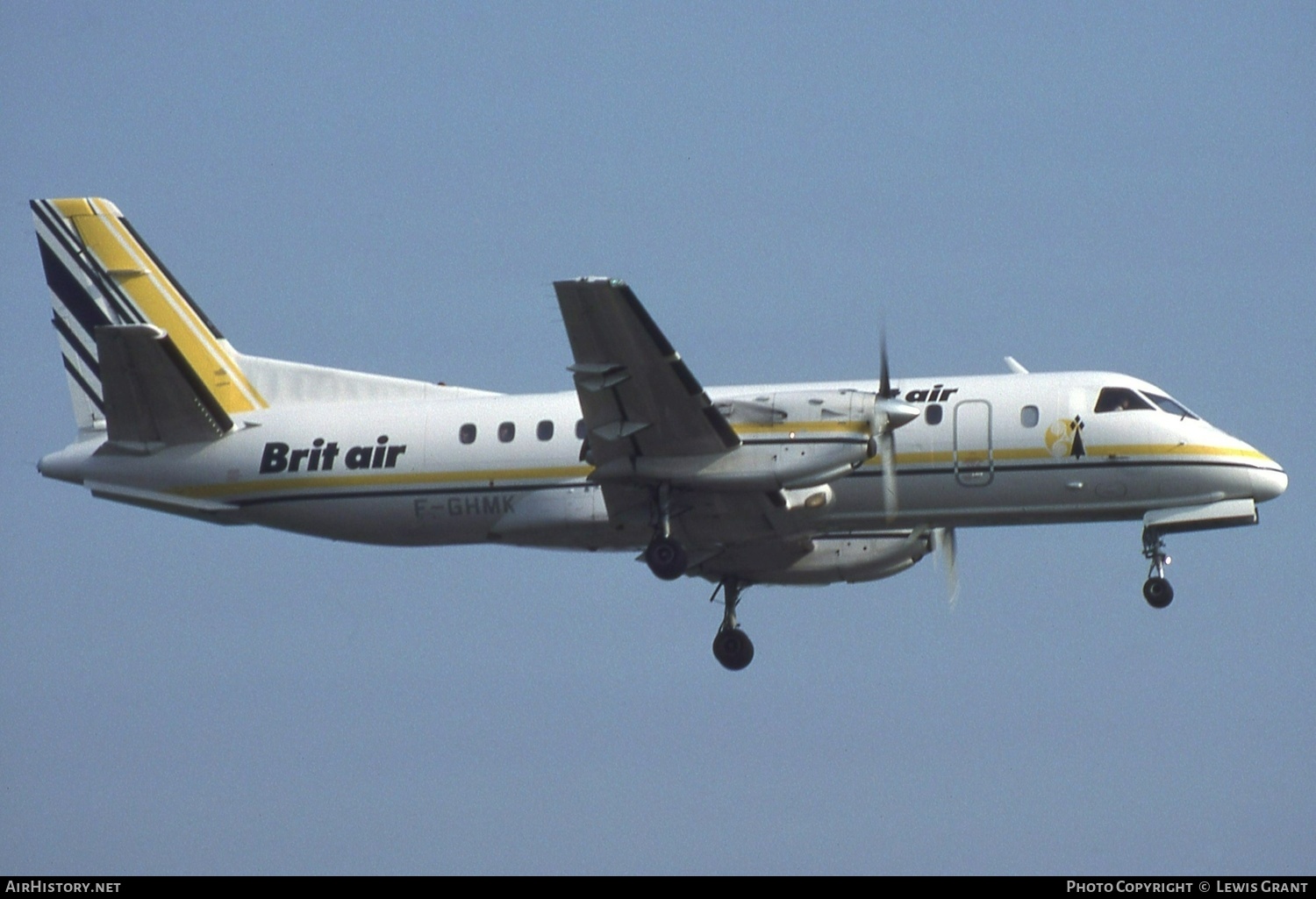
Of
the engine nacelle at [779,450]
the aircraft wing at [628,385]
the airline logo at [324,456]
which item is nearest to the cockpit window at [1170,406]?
the engine nacelle at [779,450]

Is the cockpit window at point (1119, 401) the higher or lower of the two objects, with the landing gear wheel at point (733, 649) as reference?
higher

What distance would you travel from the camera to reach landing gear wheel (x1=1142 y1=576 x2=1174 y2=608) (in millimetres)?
26312

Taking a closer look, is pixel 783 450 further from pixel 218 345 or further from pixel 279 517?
pixel 218 345

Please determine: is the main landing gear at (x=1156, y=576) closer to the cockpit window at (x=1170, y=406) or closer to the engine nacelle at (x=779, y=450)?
the cockpit window at (x=1170, y=406)

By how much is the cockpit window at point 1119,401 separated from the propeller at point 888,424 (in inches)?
102

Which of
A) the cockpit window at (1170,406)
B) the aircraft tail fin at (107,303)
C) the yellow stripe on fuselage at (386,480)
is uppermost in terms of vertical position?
the aircraft tail fin at (107,303)

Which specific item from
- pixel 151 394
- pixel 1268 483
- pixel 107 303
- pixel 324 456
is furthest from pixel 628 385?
pixel 107 303

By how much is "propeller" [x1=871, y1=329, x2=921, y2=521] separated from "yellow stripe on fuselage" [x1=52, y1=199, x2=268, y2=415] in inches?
415

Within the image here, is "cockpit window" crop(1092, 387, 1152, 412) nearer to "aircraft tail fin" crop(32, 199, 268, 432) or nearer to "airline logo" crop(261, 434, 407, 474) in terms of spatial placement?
"airline logo" crop(261, 434, 407, 474)

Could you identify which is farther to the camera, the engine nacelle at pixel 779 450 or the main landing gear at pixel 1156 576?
the main landing gear at pixel 1156 576

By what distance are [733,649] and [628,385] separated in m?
6.24

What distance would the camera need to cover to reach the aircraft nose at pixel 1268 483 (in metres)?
26.2

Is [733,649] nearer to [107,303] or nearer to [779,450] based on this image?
[779,450]

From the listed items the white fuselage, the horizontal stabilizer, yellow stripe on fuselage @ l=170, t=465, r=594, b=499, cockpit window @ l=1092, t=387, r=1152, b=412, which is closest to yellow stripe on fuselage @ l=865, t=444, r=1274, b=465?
the white fuselage
